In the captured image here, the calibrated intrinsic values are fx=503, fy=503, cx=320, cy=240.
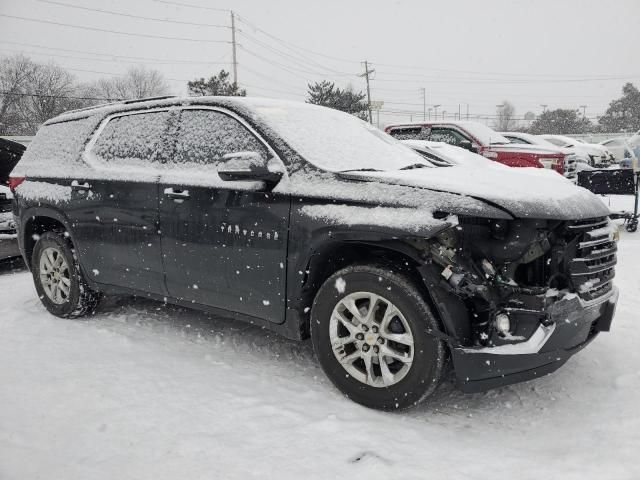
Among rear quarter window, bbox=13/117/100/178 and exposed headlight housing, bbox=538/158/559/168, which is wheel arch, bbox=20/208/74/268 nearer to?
rear quarter window, bbox=13/117/100/178

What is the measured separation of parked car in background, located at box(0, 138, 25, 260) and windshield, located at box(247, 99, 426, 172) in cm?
394

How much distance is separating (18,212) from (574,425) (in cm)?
468

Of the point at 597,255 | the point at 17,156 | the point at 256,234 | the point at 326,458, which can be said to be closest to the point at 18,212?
the point at 17,156

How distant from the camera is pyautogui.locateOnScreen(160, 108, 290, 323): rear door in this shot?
9.80 feet

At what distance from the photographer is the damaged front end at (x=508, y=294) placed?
243 cm

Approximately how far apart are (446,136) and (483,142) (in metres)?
0.78

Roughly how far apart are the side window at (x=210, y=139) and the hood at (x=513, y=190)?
807 millimetres

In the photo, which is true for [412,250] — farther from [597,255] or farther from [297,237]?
[597,255]

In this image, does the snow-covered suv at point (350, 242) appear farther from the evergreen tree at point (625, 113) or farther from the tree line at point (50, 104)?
the evergreen tree at point (625, 113)

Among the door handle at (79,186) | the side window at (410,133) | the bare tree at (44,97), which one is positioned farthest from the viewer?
the bare tree at (44,97)

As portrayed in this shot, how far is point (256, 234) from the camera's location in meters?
3.01

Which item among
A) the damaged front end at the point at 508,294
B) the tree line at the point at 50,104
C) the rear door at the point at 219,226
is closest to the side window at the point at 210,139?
the rear door at the point at 219,226

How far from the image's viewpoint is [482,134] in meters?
10.5

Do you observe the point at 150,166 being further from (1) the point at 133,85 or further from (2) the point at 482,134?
(1) the point at 133,85
